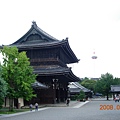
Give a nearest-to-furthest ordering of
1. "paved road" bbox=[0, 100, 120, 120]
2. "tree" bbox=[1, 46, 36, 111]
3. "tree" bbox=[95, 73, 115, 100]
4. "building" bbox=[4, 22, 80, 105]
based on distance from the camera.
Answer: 1. "paved road" bbox=[0, 100, 120, 120]
2. "tree" bbox=[1, 46, 36, 111]
3. "building" bbox=[4, 22, 80, 105]
4. "tree" bbox=[95, 73, 115, 100]

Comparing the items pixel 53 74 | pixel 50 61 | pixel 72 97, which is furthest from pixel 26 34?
pixel 72 97

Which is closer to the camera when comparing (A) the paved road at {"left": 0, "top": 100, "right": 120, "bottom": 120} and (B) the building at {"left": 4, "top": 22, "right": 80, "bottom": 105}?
(A) the paved road at {"left": 0, "top": 100, "right": 120, "bottom": 120}

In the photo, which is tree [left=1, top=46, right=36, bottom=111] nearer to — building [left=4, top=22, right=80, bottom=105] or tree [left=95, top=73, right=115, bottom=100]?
building [left=4, top=22, right=80, bottom=105]

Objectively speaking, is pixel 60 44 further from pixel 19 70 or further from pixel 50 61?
pixel 19 70

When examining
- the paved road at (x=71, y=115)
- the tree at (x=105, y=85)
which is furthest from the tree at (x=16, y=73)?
the tree at (x=105, y=85)

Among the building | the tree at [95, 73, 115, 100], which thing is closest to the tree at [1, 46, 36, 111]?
the building

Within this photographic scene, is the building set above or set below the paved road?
above

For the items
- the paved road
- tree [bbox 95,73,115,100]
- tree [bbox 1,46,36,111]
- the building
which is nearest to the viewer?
the paved road

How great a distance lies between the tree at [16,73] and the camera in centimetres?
2816

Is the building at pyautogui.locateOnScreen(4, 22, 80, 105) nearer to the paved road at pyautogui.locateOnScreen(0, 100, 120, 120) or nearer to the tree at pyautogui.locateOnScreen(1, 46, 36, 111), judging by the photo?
the tree at pyautogui.locateOnScreen(1, 46, 36, 111)

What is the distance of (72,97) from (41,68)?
36558mm

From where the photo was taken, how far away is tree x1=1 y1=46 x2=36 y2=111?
2816cm

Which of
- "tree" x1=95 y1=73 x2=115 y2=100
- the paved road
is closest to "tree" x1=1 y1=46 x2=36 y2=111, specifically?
the paved road

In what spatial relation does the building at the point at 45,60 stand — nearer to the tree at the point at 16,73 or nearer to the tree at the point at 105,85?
the tree at the point at 16,73
